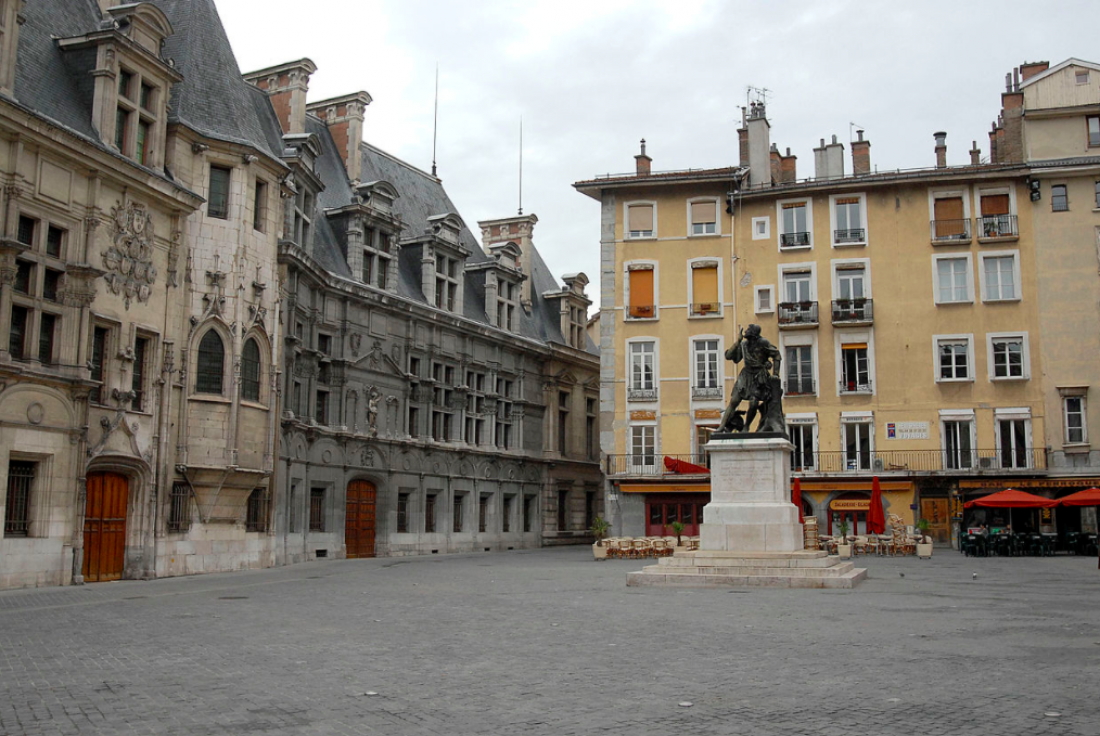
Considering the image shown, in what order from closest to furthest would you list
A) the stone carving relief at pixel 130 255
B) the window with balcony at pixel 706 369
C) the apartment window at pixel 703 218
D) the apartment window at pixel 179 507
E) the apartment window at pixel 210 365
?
the stone carving relief at pixel 130 255, the apartment window at pixel 179 507, the apartment window at pixel 210 365, the window with balcony at pixel 706 369, the apartment window at pixel 703 218

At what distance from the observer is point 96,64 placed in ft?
69.3

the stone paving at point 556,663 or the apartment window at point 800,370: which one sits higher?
the apartment window at point 800,370

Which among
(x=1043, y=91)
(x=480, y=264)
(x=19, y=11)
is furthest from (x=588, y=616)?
(x=1043, y=91)

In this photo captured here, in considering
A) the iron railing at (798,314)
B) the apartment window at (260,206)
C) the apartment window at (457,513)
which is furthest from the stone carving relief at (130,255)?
the iron railing at (798,314)

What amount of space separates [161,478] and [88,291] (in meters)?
4.44

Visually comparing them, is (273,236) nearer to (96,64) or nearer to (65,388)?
(96,64)

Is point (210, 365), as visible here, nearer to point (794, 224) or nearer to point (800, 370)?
point (800, 370)

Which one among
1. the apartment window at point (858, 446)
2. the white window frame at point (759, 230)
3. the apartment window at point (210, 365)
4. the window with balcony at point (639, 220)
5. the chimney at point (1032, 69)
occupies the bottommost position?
the apartment window at point (858, 446)

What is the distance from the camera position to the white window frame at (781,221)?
3797cm

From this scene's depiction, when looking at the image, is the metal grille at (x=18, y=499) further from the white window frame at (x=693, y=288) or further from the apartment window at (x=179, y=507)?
the white window frame at (x=693, y=288)

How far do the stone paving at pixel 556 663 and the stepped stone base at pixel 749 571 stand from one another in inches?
37.0

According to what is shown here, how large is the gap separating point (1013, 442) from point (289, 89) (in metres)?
27.0

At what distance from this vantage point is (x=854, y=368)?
36969mm

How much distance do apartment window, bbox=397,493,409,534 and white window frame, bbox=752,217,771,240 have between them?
53.8ft
